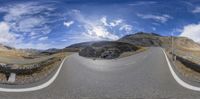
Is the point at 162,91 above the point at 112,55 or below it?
above

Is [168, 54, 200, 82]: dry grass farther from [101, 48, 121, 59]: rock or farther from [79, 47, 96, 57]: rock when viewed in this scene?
[79, 47, 96, 57]: rock

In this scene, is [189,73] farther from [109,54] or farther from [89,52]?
[89,52]

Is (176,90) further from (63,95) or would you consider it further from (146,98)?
(63,95)

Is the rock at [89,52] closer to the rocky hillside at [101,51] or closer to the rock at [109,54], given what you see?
the rocky hillside at [101,51]

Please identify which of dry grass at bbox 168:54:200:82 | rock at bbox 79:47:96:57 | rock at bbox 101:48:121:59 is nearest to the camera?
dry grass at bbox 168:54:200:82

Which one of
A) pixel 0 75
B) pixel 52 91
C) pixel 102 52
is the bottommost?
pixel 102 52

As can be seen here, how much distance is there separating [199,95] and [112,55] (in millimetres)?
57314

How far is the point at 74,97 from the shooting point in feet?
32.6

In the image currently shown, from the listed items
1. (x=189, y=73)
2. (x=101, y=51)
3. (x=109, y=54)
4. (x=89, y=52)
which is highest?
(x=189, y=73)

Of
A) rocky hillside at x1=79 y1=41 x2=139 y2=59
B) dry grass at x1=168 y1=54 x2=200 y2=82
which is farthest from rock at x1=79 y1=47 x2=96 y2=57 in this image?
dry grass at x1=168 y1=54 x2=200 y2=82

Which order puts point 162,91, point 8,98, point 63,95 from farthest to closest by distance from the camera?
point 162,91, point 63,95, point 8,98

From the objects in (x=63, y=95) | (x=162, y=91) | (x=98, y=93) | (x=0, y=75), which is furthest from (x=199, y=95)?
(x=0, y=75)

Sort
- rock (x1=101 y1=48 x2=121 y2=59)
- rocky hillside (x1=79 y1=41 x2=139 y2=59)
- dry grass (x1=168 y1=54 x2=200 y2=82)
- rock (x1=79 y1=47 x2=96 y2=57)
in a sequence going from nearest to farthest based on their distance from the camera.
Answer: dry grass (x1=168 y1=54 x2=200 y2=82)
rock (x1=101 y1=48 x2=121 y2=59)
rocky hillside (x1=79 y1=41 x2=139 y2=59)
rock (x1=79 y1=47 x2=96 y2=57)

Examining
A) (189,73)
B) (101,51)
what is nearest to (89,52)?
(101,51)
